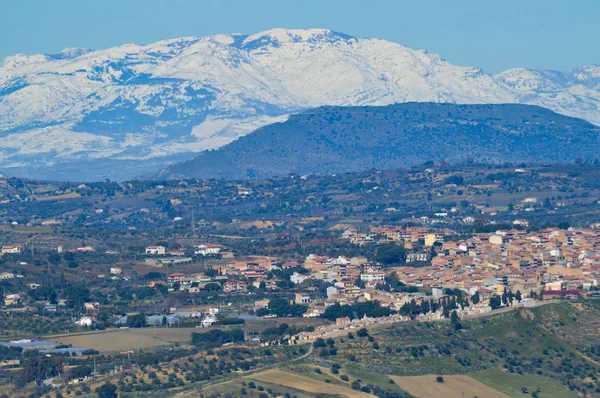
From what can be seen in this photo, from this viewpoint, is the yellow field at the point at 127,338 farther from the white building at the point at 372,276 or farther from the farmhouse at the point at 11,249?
the farmhouse at the point at 11,249

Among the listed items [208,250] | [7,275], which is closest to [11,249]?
[208,250]

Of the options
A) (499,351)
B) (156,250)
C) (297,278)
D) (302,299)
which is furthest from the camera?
(156,250)

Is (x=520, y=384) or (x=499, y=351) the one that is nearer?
(x=520, y=384)

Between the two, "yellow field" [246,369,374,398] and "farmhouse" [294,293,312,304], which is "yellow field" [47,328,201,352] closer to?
"farmhouse" [294,293,312,304]

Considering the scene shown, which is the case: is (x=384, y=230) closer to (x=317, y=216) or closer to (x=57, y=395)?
(x=317, y=216)

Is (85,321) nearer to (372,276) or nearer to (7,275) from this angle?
(7,275)

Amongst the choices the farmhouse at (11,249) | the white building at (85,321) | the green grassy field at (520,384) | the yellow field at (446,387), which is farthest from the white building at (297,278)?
the yellow field at (446,387)
